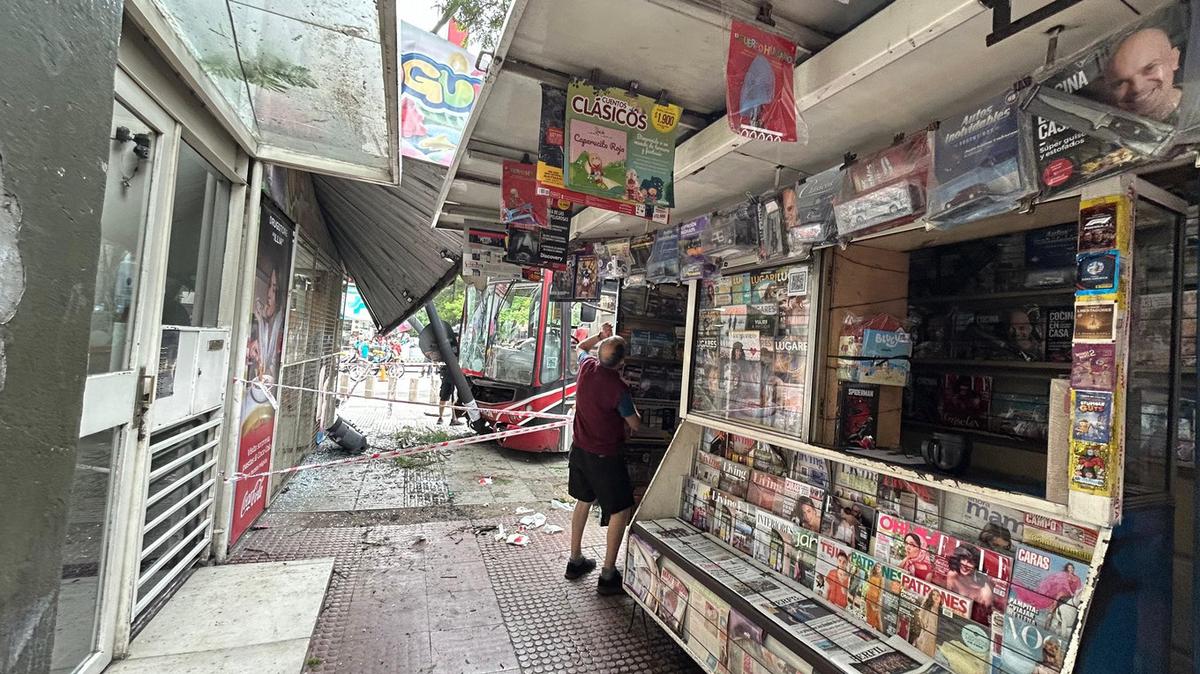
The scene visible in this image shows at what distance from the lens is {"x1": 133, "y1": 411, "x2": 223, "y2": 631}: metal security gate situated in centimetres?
279

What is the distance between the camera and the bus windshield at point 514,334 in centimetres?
780

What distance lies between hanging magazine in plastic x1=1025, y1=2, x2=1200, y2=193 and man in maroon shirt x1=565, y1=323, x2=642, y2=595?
109 inches

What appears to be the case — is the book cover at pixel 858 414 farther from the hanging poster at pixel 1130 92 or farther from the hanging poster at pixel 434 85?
the hanging poster at pixel 434 85

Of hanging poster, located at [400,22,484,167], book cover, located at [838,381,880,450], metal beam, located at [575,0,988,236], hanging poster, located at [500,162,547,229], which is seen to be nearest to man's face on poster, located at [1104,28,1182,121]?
metal beam, located at [575,0,988,236]

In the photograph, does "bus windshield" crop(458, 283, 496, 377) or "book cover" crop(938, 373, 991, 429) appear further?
"bus windshield" crop(458, 283, 496, 377)

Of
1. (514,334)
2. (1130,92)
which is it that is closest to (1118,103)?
(1130,92)

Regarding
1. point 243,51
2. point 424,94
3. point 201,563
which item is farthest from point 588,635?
point 424,94

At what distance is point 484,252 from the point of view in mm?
5102

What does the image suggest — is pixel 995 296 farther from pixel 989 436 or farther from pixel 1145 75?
pixel 1145 75

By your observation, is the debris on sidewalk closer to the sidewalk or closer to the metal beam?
the sidewalk

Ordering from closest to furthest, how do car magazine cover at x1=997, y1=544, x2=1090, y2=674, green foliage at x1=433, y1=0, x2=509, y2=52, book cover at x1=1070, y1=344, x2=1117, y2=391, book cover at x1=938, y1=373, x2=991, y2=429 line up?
book cover at x1=1070, y1=344, x2=1117, y2=391, car magazine cover at x1=997, y1=544, x2=1090, y2=674, book cover at x1=938, y1=373, x2=991, y2=429, green foliage at x1=433, y1=0, x2=509, y2=52

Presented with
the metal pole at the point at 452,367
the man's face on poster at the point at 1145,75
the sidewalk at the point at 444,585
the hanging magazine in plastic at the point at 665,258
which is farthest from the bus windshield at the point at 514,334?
the man's face on poster at the point at 1145,75

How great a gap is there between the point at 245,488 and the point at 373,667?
7.25ft

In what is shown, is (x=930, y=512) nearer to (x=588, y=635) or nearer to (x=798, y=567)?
(x=798, y=567)
